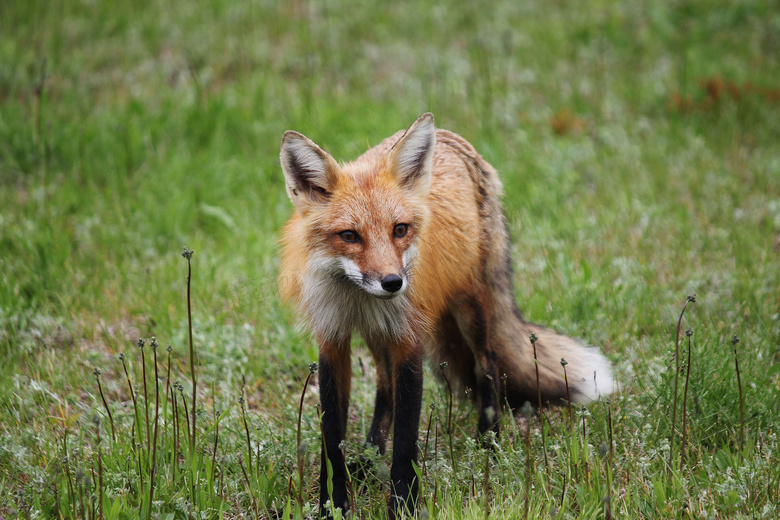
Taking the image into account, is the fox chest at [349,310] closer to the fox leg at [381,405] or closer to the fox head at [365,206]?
the fox head at [365,206]

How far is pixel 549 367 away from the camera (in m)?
4.03

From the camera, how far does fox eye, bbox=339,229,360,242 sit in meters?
3.09

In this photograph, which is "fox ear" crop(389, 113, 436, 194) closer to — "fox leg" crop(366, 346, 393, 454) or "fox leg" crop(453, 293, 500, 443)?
"fox leg" crop(453, 293, 500, 443)

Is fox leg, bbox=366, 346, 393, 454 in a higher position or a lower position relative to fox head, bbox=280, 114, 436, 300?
lower

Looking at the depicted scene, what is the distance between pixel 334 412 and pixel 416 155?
1411mm

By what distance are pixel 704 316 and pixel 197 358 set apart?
11.5ft

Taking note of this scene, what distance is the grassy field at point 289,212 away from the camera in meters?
3.26

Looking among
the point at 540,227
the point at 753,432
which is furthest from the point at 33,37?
the point at 753,432

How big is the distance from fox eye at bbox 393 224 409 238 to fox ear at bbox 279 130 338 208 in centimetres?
41

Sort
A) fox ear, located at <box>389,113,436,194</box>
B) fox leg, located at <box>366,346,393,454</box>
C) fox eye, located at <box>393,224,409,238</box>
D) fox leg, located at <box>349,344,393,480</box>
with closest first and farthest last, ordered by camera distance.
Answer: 1. fox eye, located at <box>393,224,409,238</box>
2. fox ear, located at <box>389,113,436,194</box>
3. fox leg, located at <box>349,344,393,480</box>
4. fox leg, located at <box>366,346,393,454</box>

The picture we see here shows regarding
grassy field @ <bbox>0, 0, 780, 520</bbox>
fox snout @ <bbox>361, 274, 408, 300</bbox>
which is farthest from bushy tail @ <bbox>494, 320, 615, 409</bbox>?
fox snout @ <bbox>361, 274, 408, 300</bbox>

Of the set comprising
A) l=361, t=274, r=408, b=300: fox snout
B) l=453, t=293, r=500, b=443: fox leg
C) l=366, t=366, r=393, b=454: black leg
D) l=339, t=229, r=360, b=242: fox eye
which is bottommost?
l=366, t=366, r=393, b=454: black leg

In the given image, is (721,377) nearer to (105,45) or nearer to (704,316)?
(704,316)

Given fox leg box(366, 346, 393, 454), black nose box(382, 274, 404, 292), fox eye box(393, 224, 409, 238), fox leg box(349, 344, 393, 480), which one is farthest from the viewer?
fox leg box(366, 346, 393, 454)
